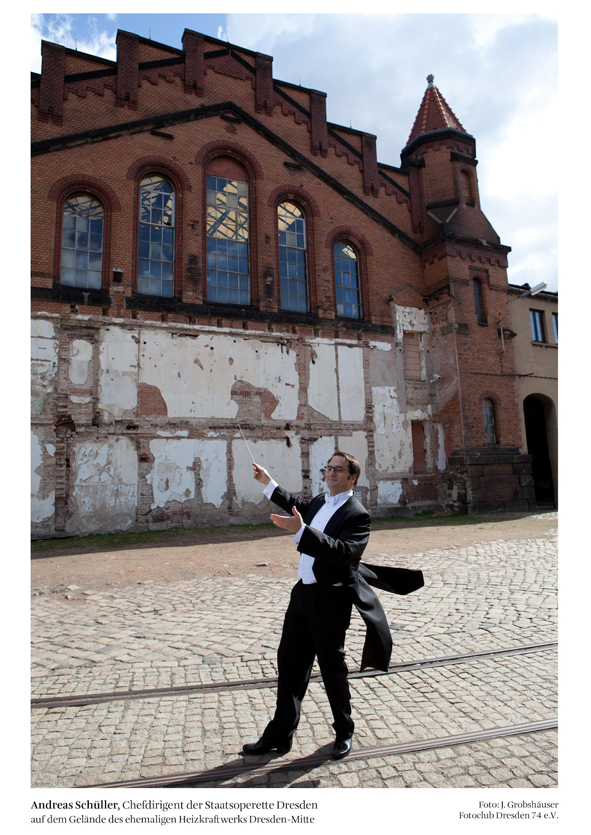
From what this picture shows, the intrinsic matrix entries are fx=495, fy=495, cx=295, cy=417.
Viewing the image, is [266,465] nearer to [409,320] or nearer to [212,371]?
[212,371]

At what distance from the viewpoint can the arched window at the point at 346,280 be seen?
17891mm

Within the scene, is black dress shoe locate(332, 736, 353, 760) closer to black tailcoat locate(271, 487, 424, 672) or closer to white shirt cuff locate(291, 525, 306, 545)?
black tailcoat locate(271, 487, 424, 672)

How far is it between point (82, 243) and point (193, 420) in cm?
613

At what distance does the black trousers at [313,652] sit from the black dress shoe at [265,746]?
0.03m

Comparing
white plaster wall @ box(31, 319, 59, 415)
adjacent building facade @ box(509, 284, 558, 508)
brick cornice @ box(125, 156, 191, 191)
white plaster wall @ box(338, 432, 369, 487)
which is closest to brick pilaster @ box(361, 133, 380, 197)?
adjacent building facade @ box(509, 284, 558, 508)

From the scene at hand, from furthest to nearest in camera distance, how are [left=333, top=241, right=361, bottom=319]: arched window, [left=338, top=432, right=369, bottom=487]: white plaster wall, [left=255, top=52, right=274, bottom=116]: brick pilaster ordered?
[left=333, top=241, right=361, bottom=319]: arched window < [left=255, top=52, right=274, bottom=116]: brick pilaster < [left=338, top=432, right=369, bottom=487]: white plaster wall

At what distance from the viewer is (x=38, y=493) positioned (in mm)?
12719

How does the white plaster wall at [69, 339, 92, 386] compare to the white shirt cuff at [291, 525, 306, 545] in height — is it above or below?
above

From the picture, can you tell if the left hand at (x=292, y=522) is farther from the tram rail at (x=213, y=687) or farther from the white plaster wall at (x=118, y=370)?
the white plaster wall at (x=118, y=370)

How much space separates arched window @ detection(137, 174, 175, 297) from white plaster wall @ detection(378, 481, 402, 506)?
938 cm

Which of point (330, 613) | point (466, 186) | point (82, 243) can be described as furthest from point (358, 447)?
point (330, 613)

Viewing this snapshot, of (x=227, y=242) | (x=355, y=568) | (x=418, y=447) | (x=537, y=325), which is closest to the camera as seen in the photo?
(x=355, y=568)

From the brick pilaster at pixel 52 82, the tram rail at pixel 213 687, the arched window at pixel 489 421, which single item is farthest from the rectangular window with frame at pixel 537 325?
the tram rail at pixel 213 687

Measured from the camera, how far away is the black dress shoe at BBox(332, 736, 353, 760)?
2826 mm
